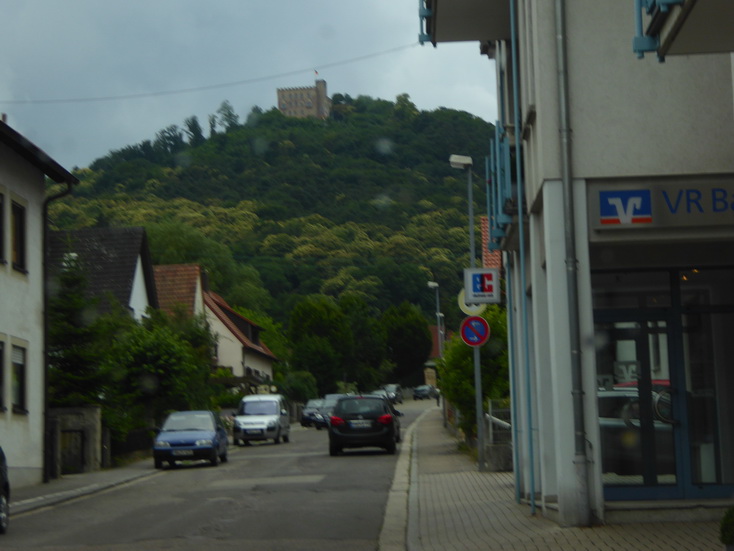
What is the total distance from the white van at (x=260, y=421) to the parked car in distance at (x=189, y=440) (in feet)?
33.5

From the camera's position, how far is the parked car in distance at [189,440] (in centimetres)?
2903

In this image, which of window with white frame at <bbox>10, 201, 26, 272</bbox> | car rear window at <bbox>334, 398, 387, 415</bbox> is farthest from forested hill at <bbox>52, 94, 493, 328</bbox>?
window with white frame at <bbox>10, 201, 26, 272</bbox>

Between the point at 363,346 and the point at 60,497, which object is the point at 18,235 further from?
the point at 363,346

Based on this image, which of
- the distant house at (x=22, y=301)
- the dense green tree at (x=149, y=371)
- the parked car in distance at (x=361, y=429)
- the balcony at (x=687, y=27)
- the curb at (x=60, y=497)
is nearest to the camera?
the balcony at (x=687, y=27)

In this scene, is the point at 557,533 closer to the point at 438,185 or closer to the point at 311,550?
the point at 311,550

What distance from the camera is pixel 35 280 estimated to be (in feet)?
87.5

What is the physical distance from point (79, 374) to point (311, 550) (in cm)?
1819

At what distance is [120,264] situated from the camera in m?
45.7

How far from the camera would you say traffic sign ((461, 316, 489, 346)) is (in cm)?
2259

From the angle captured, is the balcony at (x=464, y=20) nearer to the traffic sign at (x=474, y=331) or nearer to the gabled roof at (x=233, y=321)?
the traffic sign at (x=474, y=331)

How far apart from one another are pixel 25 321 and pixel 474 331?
391 inches

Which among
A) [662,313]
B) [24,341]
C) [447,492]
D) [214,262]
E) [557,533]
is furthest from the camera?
[214,262]

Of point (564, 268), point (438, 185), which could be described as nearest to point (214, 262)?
point (438, 185)

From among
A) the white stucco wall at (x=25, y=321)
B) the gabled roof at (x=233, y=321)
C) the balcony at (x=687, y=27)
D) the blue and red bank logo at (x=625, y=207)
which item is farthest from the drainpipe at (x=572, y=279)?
the gabled roof at (x=233, y=321)
